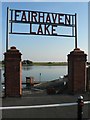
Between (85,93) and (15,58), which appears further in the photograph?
(85,93)

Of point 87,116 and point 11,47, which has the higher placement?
point 11,47

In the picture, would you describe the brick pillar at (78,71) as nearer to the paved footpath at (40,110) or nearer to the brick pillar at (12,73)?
the paved footpath at (40,110)

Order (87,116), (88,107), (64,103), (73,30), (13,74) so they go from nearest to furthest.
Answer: (87,116) → (88,107) → (64,103) → (13,74) → (73,30)

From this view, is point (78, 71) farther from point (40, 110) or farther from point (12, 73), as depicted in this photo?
point (40, 110)

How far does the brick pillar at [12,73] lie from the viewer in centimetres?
1345

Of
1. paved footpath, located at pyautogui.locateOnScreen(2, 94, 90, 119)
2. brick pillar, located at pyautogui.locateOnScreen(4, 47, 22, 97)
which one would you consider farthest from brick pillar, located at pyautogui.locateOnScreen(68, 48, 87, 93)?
brick pillar, located at pyautogui.locateOnScreen(4, 47, 22, 97)

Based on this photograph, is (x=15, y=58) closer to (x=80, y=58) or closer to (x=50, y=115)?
(x=80, y=58)

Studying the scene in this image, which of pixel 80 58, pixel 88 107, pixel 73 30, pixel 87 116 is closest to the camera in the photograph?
pixel 87 116

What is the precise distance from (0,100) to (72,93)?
3.69 metres

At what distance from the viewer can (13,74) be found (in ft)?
44.3

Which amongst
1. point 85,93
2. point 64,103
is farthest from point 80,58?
point 64,103

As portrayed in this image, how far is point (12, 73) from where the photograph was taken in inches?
530

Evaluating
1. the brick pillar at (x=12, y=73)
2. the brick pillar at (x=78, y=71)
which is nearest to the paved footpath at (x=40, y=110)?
the brick pillar at (x=12, y=73)

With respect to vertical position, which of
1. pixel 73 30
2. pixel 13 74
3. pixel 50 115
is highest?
pixel 73 30
